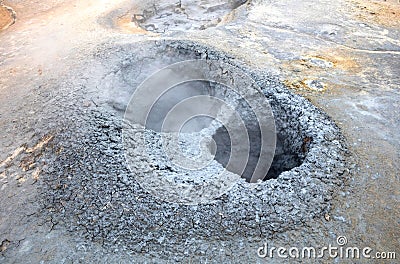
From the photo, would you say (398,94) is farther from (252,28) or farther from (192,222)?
(192,222)

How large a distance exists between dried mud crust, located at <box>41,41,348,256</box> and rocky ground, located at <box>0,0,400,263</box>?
0.01m

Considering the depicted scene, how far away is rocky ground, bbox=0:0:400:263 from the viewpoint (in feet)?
8.30

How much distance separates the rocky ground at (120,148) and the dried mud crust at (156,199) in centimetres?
1

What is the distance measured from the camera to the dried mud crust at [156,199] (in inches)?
101

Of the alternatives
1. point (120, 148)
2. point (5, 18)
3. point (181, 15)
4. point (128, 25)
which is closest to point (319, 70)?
point (120, 148)

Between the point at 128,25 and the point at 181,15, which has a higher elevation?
the point at 128,25

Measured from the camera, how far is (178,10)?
24.1ft

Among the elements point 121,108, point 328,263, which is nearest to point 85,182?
point 121,108

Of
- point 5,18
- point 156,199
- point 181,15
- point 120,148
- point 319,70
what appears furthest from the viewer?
point 181,15

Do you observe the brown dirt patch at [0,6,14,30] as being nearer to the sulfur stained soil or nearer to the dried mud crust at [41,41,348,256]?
the sulfur stained soil

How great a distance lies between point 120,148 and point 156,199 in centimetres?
75

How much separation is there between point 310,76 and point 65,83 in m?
3.27

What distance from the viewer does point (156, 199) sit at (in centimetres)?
278

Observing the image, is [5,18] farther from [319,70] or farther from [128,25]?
[319,70]
